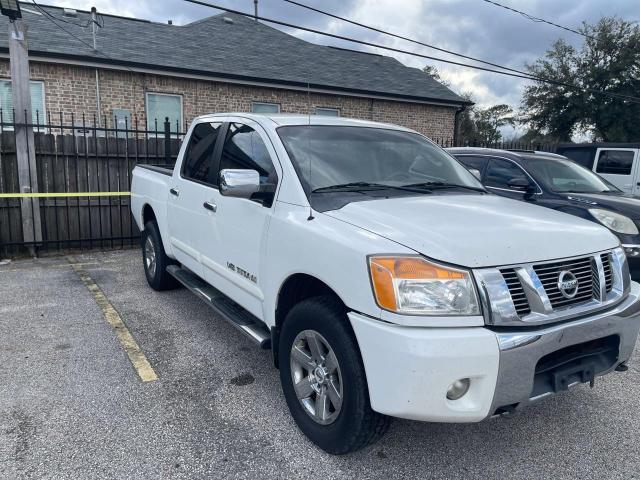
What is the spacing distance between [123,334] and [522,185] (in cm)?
503

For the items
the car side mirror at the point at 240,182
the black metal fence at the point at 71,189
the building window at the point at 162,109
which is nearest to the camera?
the car side mirror at the point at 240,182

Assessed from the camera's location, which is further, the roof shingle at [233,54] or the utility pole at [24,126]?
the roof shingle at [233,54]

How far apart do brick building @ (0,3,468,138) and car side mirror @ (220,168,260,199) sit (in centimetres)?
816

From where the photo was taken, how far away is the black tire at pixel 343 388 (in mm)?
2393

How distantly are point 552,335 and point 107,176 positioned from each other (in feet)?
24.9

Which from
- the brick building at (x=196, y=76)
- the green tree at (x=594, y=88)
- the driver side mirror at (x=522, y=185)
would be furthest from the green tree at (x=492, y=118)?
the driver side mirror at (x=522, y=185)

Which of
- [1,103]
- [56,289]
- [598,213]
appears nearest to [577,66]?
[598,213]

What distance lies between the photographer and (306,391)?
2.85m

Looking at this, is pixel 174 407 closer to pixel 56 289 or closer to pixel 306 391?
pixel 306 391

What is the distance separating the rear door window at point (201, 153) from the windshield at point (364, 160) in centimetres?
100

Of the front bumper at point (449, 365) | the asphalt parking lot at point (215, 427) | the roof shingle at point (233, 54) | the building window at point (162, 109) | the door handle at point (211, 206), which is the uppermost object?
the roof shingle at point (233, 54)

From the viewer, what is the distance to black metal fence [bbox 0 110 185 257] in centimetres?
747

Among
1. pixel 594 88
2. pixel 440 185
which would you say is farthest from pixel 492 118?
pixel 440 185

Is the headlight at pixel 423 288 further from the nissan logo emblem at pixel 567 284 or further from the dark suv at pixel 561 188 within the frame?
the dark suv at pixel 561 188
